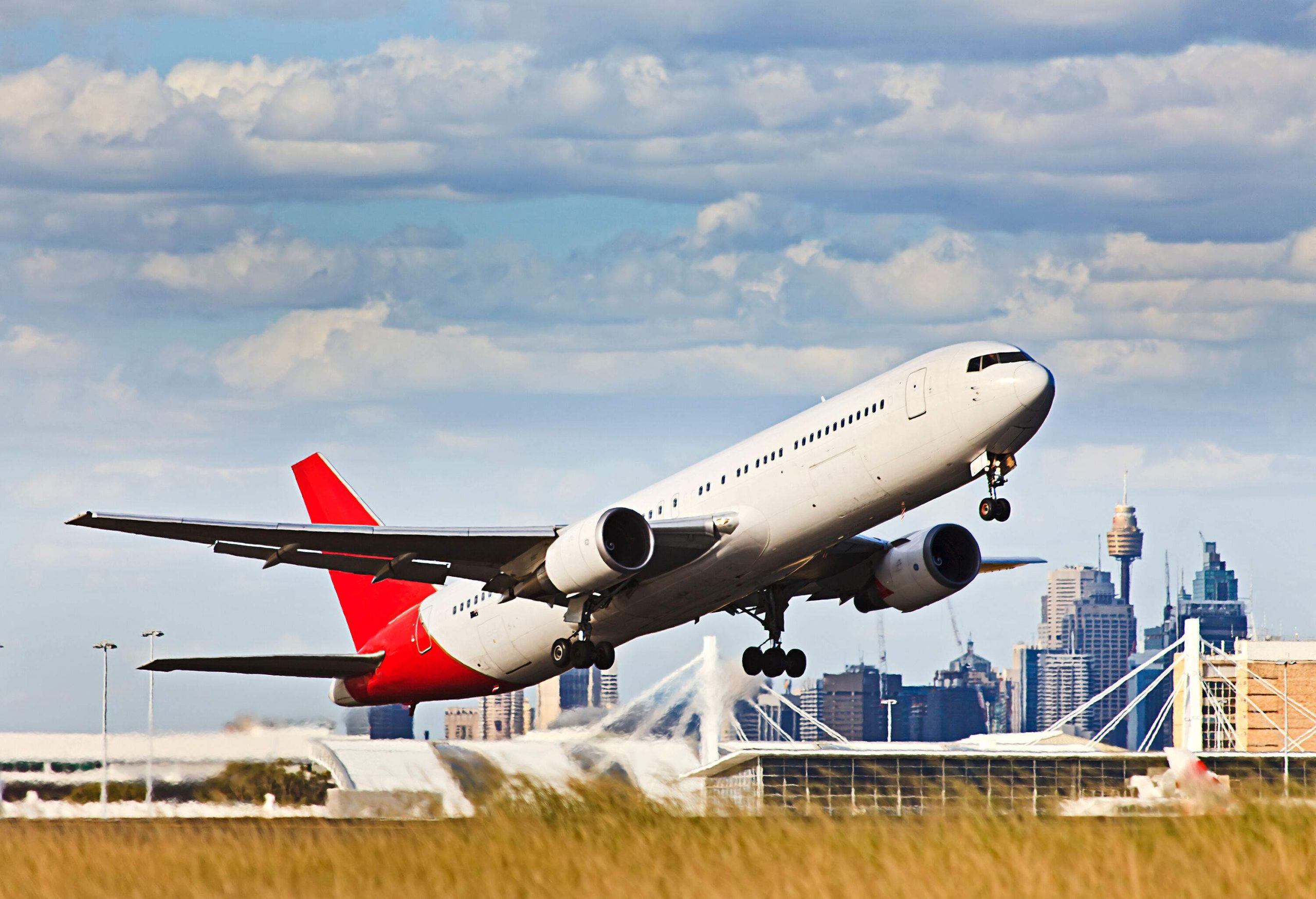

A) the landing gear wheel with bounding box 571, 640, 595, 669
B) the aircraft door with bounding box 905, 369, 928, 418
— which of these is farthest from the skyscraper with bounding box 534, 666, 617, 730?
the aircraft door with bounding box 905, 369, 928, 418

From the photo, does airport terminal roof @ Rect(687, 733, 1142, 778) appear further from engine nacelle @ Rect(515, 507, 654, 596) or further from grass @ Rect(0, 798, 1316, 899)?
grass @ Rect(0, 798, 1316, 899)

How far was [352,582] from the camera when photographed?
47156 mm

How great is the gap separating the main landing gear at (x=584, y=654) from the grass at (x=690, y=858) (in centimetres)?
1494

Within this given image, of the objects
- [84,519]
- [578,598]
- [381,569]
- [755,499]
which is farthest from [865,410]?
[84,519]

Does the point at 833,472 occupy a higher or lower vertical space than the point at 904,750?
higher

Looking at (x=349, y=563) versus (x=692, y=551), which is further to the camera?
(x=349, y=563)

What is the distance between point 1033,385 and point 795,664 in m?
12.7

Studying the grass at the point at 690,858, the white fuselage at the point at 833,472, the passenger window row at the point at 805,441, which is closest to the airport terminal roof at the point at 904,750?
the white fuselage at the point at 833,472

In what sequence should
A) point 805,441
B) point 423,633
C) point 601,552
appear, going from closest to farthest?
point 805,441 < point 601,552 < point 423,633

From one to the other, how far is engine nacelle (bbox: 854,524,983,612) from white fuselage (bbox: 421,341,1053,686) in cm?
450

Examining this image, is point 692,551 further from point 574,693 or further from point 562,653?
point 574,693

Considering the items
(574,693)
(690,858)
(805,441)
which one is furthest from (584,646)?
(574,693)

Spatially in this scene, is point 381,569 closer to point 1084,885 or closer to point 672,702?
point 672,702

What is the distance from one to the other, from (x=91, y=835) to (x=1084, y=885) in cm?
1385
